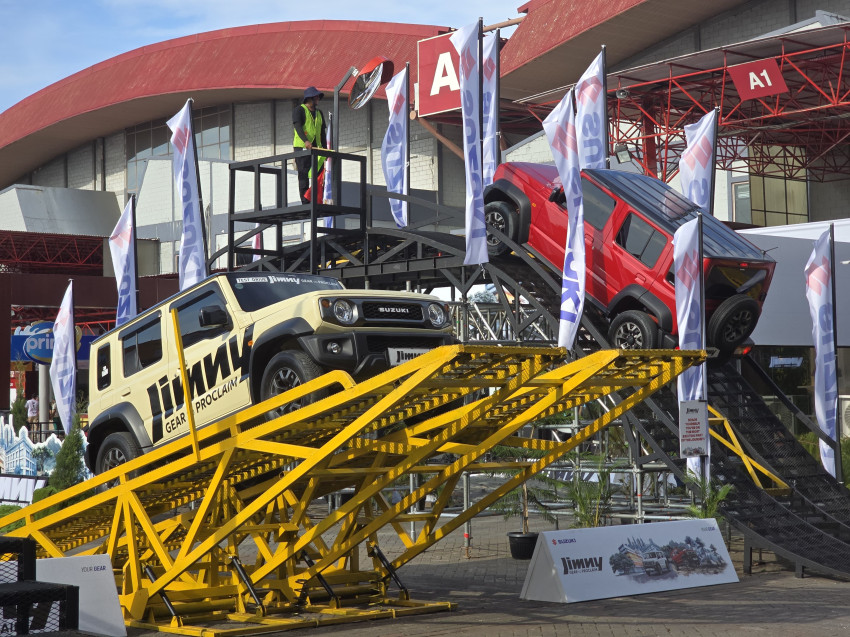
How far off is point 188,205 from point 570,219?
7.12m

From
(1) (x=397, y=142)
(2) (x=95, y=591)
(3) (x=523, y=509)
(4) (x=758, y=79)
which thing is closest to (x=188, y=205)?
Result: (1) (x=397, y=142)

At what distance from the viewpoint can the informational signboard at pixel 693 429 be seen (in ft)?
45.6

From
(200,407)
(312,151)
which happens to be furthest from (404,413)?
(312,151)

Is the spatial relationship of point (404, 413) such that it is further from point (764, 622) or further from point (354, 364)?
point (764, 622)

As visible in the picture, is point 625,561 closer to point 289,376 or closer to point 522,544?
point 522,544

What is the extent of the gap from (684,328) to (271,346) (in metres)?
6.49

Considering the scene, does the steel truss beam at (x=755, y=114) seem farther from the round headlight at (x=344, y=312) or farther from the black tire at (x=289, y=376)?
the black tire at (x=289, y=376)

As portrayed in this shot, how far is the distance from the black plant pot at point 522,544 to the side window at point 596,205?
4.58 m

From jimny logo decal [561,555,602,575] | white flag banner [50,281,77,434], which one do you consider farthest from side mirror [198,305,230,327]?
white flag banner [50,281,77,434]

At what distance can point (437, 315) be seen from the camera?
1064 cm

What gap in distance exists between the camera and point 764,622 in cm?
1027

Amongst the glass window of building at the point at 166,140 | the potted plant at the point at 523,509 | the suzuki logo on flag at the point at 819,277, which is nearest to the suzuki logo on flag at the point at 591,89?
the suzuki logo on flag at the point at 819,277

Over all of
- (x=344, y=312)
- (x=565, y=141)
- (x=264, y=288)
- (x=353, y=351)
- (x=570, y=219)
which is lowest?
(x=353, y=351)

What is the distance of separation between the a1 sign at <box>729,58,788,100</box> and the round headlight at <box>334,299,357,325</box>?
24.6 metres
